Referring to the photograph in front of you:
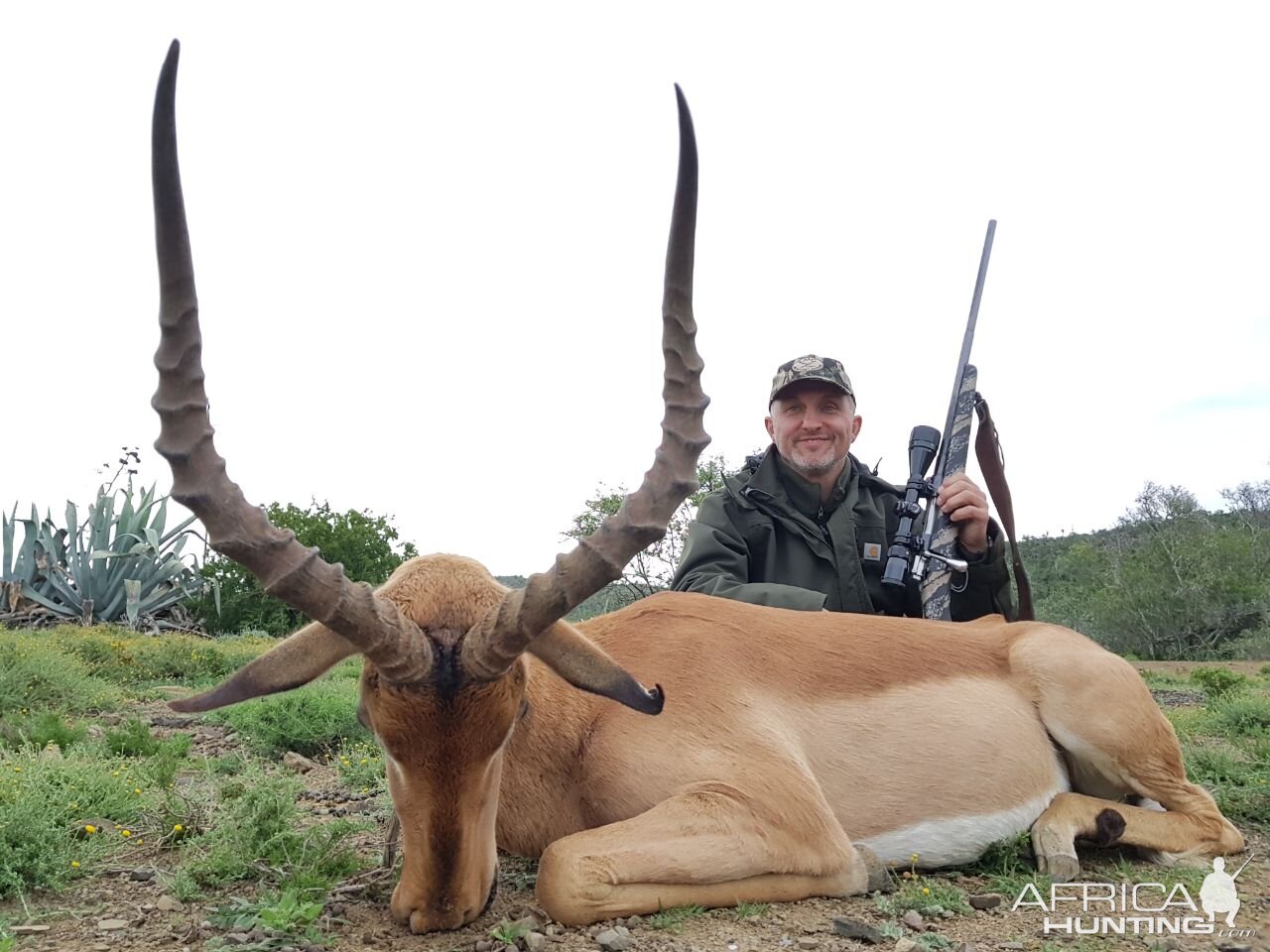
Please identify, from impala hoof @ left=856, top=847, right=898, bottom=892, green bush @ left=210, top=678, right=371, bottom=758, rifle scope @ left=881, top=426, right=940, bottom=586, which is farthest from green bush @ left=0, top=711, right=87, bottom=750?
rifle scope @ left=881, top=426, right=940, bottom=586

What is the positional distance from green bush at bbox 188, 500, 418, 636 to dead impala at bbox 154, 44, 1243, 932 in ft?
54.3

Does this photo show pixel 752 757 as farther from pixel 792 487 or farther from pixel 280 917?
pixel 792 487

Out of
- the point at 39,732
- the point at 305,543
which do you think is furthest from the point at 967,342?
the point at 305,543

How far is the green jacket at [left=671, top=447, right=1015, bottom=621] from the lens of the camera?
22.4ft

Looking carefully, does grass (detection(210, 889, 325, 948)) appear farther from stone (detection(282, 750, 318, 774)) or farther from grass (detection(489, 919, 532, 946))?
stone (detection(282, 750, 318, 774))

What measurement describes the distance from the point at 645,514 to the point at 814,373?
181 inches

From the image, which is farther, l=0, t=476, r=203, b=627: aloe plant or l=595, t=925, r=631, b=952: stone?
l=0, t=476, r=203, b=627: aloe plant

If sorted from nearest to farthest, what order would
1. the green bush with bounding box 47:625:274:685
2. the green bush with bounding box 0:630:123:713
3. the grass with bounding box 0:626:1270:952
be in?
the grass with bounding box 0:626:1270:952 < the green bush with bounding box 0:630:123:713 < the green bush with bounding box 47:625:274:685

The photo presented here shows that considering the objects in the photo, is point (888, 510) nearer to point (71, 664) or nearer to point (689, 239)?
point (689, 239)

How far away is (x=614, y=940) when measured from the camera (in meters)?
2.96

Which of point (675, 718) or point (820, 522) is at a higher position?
point (820, 522)

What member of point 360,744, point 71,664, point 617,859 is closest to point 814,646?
point 617,859

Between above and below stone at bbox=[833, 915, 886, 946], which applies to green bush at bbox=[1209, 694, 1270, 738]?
above

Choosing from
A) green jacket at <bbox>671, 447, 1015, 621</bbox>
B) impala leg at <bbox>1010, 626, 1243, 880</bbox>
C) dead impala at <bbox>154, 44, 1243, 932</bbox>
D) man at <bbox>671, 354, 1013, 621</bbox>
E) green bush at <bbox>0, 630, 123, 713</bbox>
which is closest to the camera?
dead impala at <bbox>154, 44, 1243, 932</bbox>
